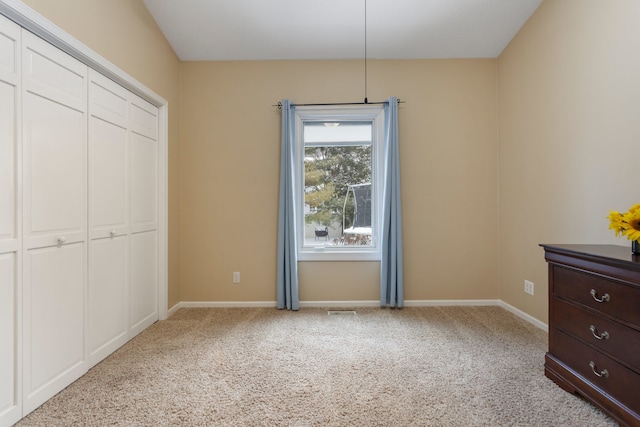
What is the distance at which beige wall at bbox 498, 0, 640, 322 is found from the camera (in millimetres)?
1995

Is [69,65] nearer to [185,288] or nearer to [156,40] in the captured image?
[156,40]

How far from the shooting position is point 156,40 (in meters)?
2.87

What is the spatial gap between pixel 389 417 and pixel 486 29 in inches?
133

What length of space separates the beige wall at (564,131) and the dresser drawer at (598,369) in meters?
0.80

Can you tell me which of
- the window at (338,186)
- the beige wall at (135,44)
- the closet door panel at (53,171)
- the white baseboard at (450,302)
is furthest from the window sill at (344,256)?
the closet door panel at (53,171)

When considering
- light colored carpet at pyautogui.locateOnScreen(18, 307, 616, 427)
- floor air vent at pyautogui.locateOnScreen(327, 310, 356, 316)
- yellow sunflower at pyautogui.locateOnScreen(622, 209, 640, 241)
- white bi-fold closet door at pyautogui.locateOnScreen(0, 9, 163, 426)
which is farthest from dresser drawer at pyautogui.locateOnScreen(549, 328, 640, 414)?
white bi-fold closet door at pyautogui.locateOnScreen(0, 9, 163, 426)

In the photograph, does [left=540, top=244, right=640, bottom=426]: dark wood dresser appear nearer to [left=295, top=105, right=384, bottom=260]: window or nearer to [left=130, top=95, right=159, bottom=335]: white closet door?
[left=295, top=105, right=384, bottom=260]: window

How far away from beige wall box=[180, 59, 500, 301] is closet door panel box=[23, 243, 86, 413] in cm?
141

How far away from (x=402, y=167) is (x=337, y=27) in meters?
1.52

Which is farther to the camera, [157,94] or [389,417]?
[157,94]

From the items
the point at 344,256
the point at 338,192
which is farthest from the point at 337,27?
the point at 344,256

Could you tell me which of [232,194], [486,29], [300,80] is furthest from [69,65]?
[486,29]

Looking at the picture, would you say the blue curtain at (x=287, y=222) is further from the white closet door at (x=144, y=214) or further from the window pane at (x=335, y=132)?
the white closet door at (x=144, y=214)

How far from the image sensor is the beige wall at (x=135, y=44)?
1.92 meters
